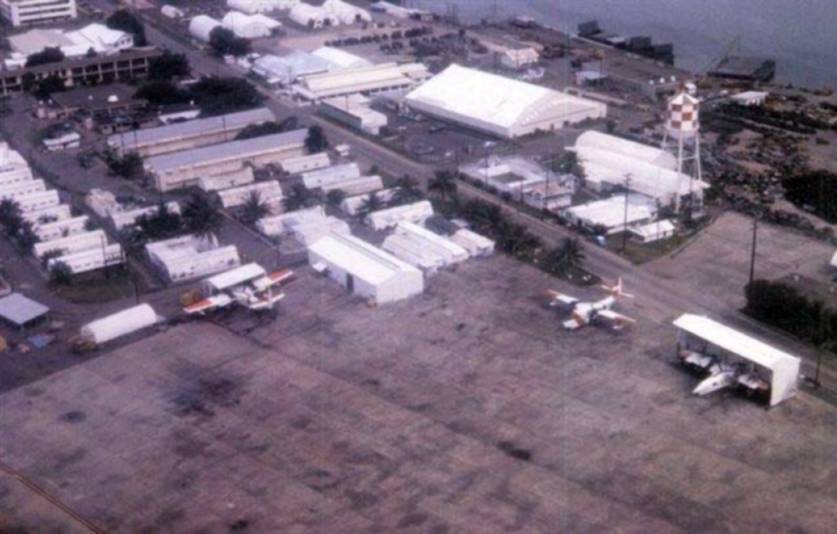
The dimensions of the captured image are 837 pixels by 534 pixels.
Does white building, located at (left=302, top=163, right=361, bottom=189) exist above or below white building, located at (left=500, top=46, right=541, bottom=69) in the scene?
below

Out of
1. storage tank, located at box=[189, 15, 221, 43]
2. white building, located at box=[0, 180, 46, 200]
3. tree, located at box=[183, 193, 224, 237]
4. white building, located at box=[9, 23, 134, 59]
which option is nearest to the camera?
tree, located at box=[183, 193, 224, 237]

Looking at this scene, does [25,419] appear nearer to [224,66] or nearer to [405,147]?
[405,147]

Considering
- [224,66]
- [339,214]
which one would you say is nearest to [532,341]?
[339,214]

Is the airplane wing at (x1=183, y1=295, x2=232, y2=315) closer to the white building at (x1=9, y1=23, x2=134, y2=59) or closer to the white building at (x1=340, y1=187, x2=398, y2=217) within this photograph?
the white building at (x1=340, y1=187, x2=398, y2=217)

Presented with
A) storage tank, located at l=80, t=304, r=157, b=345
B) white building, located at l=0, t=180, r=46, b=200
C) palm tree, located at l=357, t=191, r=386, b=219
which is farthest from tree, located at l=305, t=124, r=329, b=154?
storage tank, located at l=80, t=304, r=157, b=345

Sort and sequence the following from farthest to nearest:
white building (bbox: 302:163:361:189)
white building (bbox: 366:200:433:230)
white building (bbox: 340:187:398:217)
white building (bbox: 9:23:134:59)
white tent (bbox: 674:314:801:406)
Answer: white building (bbox: 9:23:134:59)
white building (bbox: 302:163:361:189)
white building (bbox: 340:187:398:217)
white building (bbox: 366:200:433:230)
white tent (bbox: 674:314:801:406)

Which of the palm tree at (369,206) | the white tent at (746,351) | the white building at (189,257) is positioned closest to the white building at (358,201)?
the palm tree at (369,206)

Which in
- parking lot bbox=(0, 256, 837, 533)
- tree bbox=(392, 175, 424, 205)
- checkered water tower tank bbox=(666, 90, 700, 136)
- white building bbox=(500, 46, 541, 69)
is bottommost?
parking lot bbox=(0, 256, 837, 533)
